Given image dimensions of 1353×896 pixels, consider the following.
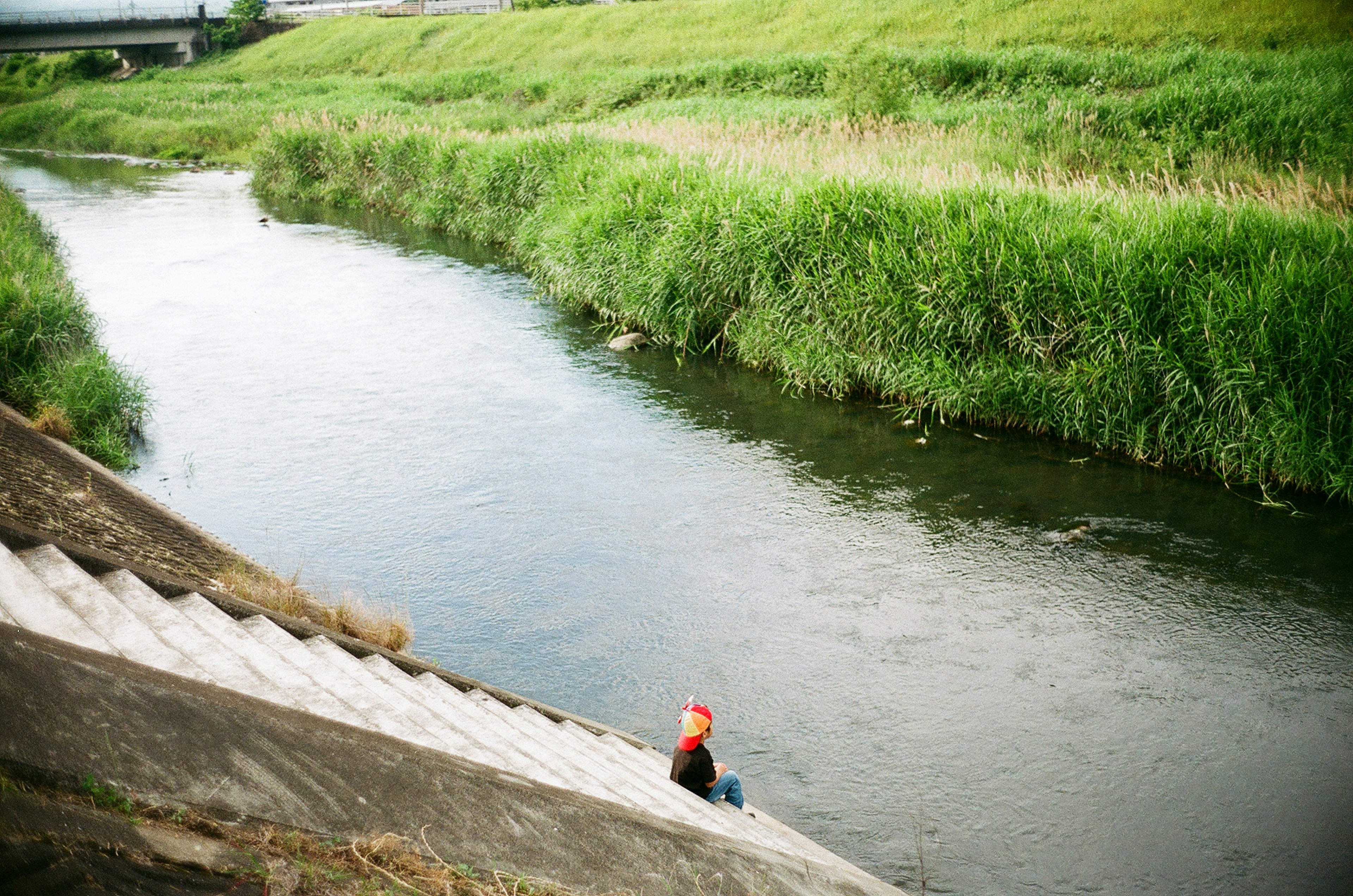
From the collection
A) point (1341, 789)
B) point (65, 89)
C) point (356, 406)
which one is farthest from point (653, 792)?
point (65, 89)

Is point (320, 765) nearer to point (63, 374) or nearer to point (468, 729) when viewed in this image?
point (468, 729)

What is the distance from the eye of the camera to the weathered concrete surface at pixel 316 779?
2695 mm

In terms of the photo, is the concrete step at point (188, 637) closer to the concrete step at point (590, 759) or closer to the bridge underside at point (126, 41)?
the concrete step at point (590, 759)

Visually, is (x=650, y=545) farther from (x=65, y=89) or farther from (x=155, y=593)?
(x=65, y=89)

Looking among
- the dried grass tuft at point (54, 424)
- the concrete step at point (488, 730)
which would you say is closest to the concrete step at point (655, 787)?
the concrete step at point (488, 730)

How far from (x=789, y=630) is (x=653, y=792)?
2.83 m

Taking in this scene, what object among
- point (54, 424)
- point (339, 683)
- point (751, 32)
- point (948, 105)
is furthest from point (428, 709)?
point (751, 32)

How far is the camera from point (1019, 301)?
32.8 ft

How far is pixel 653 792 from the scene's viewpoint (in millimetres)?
4387

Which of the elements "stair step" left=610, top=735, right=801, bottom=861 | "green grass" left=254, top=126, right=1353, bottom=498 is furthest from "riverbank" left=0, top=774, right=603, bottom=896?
"green grass" left=254, top=126, right=1353, bottom=498

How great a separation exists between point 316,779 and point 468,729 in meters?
1.63

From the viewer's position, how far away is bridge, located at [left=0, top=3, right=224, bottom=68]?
4253 cm

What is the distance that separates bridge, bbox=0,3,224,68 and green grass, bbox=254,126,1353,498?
36.6m

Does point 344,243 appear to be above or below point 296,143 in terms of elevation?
below
